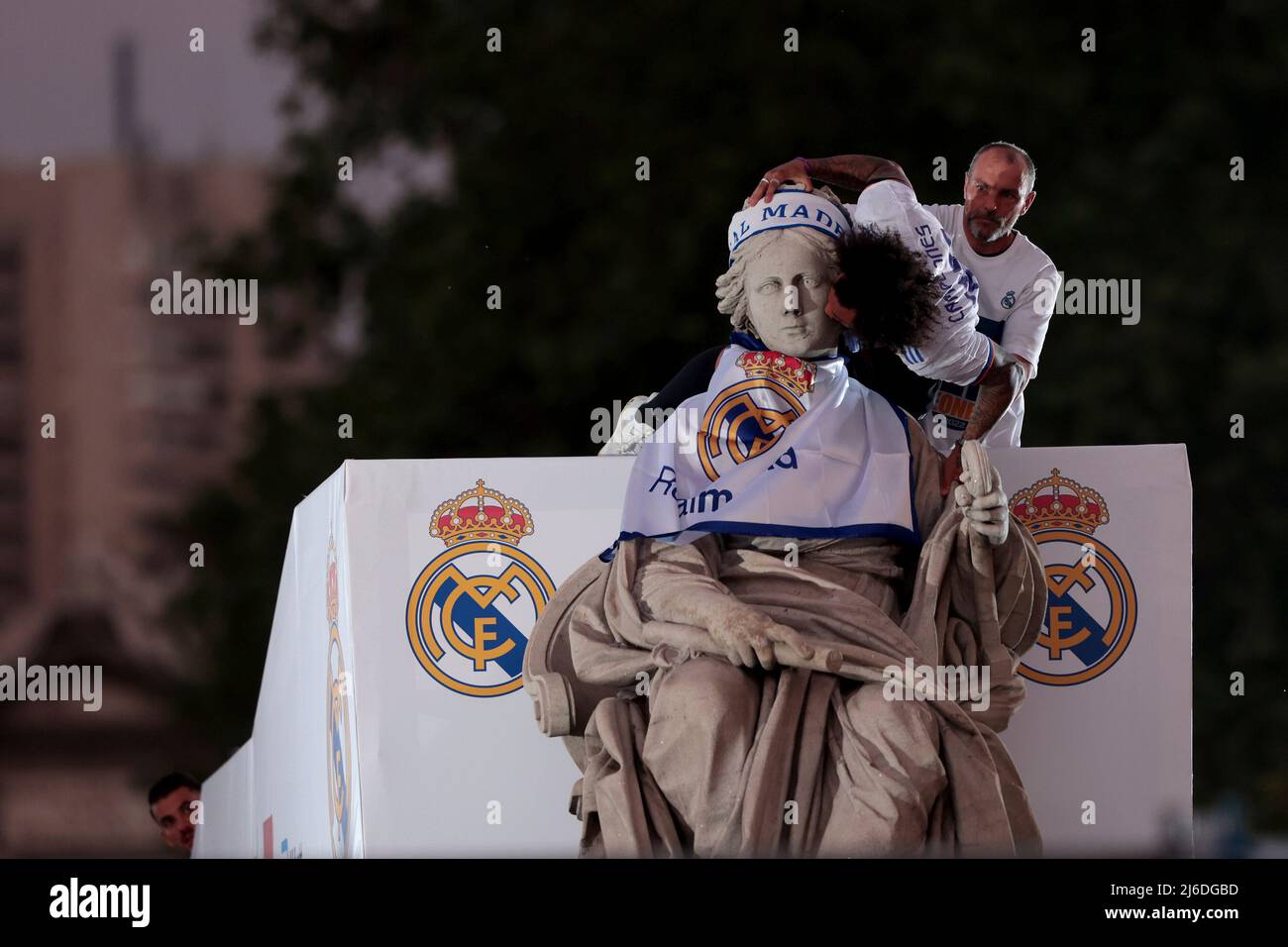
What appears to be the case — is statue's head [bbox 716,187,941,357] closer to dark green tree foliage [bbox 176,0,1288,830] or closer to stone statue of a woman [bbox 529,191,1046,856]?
stone statue of a woman [bbox 529,191,1046,856]

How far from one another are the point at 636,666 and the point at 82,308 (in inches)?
291

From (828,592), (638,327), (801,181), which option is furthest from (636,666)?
(638,327)

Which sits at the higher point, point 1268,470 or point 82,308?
point 82,308

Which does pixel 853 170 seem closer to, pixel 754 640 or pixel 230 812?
pixel 754 640

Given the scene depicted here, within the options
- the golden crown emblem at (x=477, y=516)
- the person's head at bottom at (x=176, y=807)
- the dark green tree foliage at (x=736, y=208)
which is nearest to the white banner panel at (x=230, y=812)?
the person's head at bottom at (x=176, y=807)

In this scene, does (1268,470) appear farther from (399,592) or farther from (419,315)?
(399,592)

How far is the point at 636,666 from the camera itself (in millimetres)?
5449

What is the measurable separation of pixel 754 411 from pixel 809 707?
0.78 m

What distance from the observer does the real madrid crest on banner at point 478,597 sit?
604 cm

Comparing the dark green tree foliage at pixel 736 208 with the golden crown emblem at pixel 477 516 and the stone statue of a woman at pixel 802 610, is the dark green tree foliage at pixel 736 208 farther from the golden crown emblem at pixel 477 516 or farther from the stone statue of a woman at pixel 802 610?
the stone statue of a woman at pixel 802 610

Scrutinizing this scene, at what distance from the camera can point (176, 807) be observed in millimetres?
8469

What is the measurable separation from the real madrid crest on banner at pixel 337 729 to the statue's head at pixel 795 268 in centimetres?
137

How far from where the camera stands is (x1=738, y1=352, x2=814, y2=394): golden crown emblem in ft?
18.5

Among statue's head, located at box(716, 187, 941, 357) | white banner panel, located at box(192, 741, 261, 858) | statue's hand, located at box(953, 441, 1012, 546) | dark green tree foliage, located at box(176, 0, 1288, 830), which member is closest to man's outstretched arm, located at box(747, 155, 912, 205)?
statue's head, located at box(716, 187, 941, 357)
